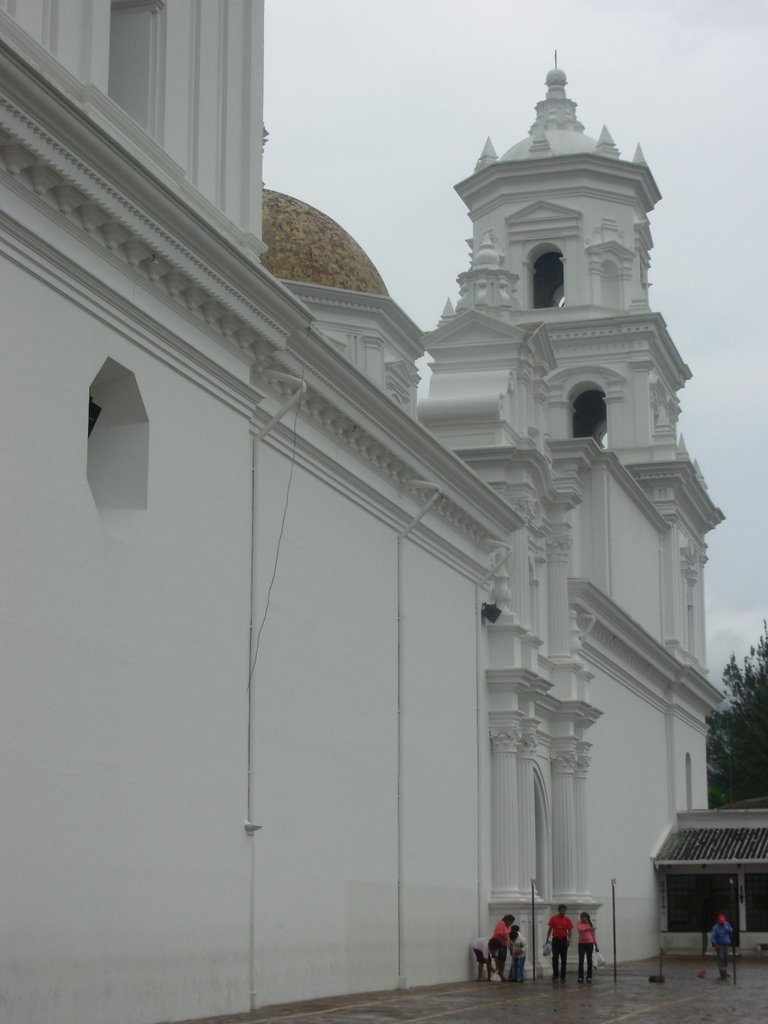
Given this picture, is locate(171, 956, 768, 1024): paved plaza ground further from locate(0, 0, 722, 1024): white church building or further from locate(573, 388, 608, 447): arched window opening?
locate(573, 388, 608, 447): arched window opening

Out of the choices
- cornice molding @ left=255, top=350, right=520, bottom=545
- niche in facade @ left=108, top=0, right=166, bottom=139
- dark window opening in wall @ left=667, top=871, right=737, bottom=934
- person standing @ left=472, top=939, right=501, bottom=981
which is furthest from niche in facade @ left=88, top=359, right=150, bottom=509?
dark window opening in wall @ left=667, top=871, right=737, bottom=934

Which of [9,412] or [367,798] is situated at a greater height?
[9,412]

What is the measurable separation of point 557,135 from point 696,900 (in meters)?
20.8

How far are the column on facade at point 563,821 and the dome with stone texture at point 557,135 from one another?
64.4 ft

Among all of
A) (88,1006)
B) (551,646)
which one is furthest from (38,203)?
(551,646)

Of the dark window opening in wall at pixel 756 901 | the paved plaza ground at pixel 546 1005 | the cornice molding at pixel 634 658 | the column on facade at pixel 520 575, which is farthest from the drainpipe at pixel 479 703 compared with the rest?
the dark window opening in wall at pixel 756 901

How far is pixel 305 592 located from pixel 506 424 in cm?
1245

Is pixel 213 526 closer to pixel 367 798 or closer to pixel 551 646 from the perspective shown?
pixel 367 798

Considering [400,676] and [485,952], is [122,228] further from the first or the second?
[485,952]

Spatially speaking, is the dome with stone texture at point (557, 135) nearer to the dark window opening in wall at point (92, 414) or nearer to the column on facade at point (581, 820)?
the column on facade at point (581, 820)

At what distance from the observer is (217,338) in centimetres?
1705

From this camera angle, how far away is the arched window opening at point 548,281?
47.6 meters

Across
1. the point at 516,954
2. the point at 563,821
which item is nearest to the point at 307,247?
the point at 563,821

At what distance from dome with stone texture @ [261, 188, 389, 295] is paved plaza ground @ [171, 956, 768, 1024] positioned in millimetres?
12236
